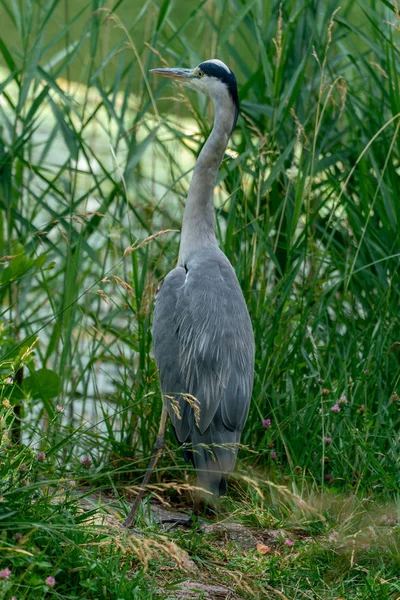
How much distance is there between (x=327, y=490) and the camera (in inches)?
133

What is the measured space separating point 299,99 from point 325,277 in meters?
0.88

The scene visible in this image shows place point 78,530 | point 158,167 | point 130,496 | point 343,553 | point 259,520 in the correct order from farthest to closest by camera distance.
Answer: point 158,167 → point 130,496 → point 259,520 → point 343,553 → point 78,530

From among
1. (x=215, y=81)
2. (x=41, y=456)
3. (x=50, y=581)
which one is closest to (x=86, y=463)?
(x=41, y=456)

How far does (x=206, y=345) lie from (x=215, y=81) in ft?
3.80

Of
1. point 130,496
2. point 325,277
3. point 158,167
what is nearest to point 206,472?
point 130,496

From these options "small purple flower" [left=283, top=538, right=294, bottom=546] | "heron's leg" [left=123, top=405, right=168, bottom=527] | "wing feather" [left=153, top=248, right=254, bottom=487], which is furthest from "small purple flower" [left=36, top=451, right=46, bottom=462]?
"small purple flower" [left=283, top=538, right=294, bottom=546]

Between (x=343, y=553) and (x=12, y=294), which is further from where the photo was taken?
(x=12, y=294)

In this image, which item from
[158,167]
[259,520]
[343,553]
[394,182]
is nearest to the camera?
[343,553]

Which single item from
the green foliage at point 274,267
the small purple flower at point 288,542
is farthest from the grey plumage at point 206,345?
the small purple flower at point 288,542

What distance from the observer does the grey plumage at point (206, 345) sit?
3232 mm

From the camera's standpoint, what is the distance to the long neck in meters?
3.69

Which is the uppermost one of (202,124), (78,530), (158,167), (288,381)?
(158,167)

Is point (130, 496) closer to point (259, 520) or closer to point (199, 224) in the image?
point (259, 520)

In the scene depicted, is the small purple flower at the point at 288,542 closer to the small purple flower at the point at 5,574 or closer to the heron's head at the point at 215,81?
the small purple flower at the point at 5,574
